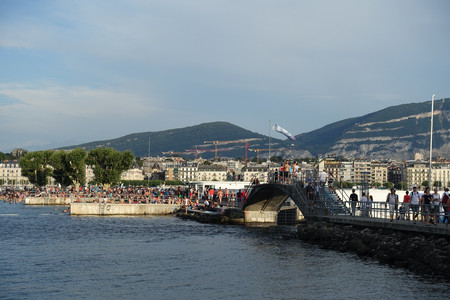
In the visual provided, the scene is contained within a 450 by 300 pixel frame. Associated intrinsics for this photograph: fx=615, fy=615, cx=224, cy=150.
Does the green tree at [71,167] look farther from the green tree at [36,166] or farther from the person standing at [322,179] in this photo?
the person standing at [322,179]

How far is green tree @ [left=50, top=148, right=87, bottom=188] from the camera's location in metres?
133

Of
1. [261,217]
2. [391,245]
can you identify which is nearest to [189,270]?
[391,245]

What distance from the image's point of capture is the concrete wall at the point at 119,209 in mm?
79188

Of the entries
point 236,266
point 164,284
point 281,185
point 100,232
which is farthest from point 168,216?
point 164,284

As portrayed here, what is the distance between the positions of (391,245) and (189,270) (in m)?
11.3

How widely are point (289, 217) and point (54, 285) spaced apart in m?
39.2

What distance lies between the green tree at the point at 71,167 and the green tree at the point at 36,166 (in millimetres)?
8390

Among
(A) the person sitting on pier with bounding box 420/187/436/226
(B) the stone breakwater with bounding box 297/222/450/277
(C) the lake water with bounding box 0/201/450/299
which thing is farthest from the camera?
(A) the person sitting on pier with bounding box 420/187/436/226

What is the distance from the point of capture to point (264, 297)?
27.3 meters

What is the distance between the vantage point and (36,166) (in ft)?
474

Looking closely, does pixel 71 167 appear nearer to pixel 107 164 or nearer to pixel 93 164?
pixel 93 164

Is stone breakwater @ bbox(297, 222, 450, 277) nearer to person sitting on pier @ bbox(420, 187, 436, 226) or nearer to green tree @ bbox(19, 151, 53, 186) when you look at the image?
person sitting on pier @ bbox(420, 187, 436, 226)

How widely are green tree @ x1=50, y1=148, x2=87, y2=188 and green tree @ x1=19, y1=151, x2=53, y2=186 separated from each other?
27.5 ft

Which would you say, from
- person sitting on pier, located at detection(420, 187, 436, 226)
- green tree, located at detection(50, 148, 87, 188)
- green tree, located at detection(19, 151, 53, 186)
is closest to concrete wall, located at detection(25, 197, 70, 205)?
green tree, located at detection(50, 148, 87, 188)
